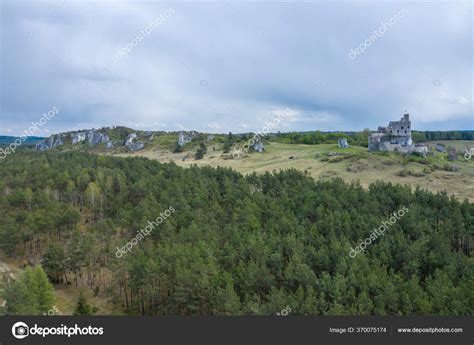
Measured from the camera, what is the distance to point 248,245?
3597cm

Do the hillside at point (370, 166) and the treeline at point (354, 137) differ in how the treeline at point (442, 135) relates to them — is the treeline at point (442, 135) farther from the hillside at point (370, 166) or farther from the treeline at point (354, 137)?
the hillside at point (370, 166)

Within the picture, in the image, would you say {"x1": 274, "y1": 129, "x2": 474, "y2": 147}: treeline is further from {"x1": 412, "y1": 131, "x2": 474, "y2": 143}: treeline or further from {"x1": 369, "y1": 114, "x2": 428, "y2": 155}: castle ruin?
{"x1": 369, "y1": 114, "x2": 428, "y2": 155}: castle ruin

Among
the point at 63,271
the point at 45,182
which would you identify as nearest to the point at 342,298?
the point at 63,271

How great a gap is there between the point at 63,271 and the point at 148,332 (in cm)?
2861

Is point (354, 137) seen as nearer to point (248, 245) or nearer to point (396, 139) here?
point (396, 139)

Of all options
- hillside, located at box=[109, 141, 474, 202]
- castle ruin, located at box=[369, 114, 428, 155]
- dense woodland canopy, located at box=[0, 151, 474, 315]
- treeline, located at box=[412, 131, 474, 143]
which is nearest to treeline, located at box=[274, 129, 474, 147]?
treeline, located at box=[412, 131, 474, 143]

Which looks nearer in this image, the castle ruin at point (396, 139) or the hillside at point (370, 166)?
the hillside at point (370, 166)

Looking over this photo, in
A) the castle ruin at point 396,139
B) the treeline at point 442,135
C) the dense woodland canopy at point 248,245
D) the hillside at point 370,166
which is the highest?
the treeline at point 442,135

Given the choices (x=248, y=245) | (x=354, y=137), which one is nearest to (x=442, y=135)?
(x=354, y=137)

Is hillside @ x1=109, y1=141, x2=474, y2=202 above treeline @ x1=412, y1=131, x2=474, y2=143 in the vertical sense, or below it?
below

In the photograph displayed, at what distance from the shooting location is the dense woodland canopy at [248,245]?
91.9 feet

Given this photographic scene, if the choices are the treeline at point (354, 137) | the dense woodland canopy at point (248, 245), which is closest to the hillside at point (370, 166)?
the dense woodland canopy at point (248, 245)

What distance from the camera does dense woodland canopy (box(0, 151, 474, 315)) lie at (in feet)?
91.9

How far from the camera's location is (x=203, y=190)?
58812 mm
